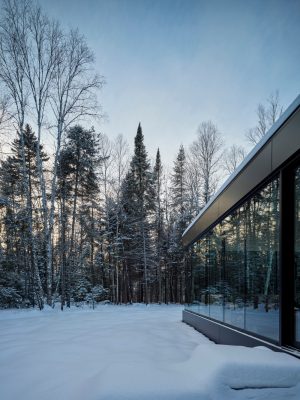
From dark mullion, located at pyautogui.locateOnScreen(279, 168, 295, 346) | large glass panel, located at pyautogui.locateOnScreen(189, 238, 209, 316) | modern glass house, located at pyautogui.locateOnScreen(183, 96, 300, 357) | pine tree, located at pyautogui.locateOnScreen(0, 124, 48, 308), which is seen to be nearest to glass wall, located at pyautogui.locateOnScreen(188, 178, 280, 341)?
modern glass house, located at pyautogui.locateOnScreen(183, 96, 300, 357)

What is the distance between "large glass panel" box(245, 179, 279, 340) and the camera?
4629 mm

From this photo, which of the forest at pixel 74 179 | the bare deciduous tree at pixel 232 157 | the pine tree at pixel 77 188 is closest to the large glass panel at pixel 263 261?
the forest at pixel 74 179

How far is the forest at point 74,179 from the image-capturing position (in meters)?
15.2

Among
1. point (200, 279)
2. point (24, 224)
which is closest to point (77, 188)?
point (24, 224)

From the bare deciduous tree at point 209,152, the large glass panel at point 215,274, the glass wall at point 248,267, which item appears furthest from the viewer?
the bare deciduous tree at point 209,152

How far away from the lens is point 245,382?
9.50ft

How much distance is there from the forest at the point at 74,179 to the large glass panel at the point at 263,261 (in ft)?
24.7

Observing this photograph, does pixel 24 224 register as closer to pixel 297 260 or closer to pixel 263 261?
pixel 263 261

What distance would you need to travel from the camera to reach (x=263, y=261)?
16.8ft

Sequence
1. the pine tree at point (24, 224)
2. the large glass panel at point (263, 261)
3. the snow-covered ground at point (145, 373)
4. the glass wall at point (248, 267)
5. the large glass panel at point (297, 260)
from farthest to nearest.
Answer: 1. the pine tree at point (24, 224)
2. the glass wall at point (248, 267)
3. the large glass panel at point (263, 261)
4. the large glass panel at point (297, 260)
5. the snow-covered ground at point (145, 373)

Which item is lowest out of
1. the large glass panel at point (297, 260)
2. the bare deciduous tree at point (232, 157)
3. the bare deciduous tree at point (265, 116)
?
the large glass panel at point (297, 260)

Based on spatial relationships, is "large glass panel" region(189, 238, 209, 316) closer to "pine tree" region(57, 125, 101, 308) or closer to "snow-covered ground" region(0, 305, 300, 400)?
"snow-covered ground" region(0, 305, 300, 400)

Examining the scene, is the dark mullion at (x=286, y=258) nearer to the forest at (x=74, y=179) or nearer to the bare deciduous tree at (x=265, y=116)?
the forest at (x=74, y=179)

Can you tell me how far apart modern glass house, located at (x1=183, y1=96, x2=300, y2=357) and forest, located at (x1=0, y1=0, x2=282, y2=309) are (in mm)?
5775
